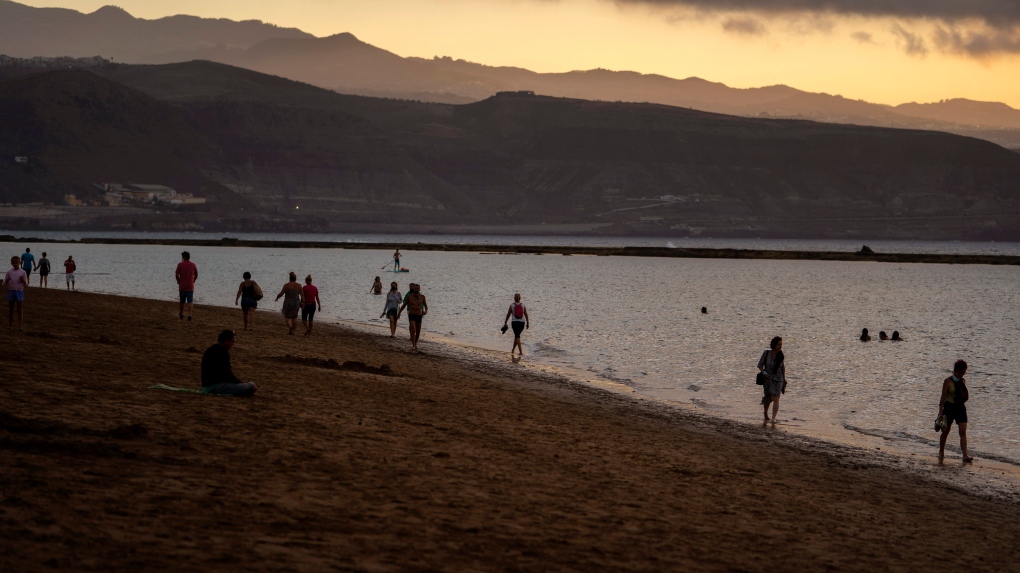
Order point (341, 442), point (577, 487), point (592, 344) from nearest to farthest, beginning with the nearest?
point (577, 487), point (341, 442), point (592, 344)

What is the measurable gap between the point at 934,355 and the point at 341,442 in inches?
1349

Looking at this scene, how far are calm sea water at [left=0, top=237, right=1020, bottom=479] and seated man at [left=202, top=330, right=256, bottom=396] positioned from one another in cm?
1096

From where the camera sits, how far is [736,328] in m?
51.7

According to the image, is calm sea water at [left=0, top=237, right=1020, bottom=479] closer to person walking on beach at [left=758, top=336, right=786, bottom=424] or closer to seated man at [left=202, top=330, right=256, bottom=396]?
person walking on beach at [left=758, top=336, right=786, bottom=424]

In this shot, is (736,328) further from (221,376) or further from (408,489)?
(408,489)

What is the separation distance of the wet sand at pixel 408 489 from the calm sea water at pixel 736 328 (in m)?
5.72

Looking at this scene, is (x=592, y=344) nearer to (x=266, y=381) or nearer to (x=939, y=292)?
(x=266, y=381)

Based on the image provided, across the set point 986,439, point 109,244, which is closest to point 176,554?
point 986,439

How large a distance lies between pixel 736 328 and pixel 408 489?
42.6 metres

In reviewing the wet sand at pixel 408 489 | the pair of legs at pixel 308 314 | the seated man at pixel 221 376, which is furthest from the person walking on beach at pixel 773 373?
the pair of legs at pixel 308 314

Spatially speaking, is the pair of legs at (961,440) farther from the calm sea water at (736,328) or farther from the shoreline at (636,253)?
the shoreline at (636,253)

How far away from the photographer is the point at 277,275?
93.6 meters

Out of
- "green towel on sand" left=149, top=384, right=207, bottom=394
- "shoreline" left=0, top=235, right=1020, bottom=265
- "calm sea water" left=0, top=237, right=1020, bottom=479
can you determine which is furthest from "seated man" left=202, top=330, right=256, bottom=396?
"shoreline" left=0, top=235, right=1020, bottom=265

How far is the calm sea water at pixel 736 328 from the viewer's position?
25.2 m
